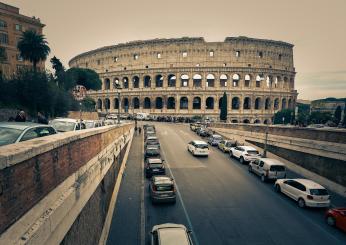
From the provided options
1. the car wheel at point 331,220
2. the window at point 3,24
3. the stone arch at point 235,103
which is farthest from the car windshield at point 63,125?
the stone arch at point 235,103

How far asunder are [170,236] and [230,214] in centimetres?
601

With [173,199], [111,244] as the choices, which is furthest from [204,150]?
[111,244]

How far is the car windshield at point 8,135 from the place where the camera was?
6.43 meters

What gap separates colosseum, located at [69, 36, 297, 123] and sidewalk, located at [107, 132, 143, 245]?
5293 cm

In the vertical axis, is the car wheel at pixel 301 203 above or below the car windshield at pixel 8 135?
below

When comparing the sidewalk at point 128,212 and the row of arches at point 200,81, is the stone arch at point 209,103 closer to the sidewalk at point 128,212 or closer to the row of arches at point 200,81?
the row of arches at point 200,81

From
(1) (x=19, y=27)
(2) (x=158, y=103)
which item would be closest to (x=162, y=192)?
(1) (x=19, y=27)

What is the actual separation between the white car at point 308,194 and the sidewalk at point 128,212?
10.7m

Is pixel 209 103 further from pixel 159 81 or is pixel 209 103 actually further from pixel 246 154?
pixel 246 154

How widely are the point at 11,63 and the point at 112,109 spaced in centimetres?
3228

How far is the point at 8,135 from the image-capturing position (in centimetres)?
669

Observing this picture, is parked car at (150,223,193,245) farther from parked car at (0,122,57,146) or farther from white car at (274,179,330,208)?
white car at (274,179,330,208)

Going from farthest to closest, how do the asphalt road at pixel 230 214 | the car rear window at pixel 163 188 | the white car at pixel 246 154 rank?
the white car at pixel 246 154, the car rear window at pixel 163 188, the asphalt road at pixel 230 214

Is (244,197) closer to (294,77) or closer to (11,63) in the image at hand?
(11,63)
